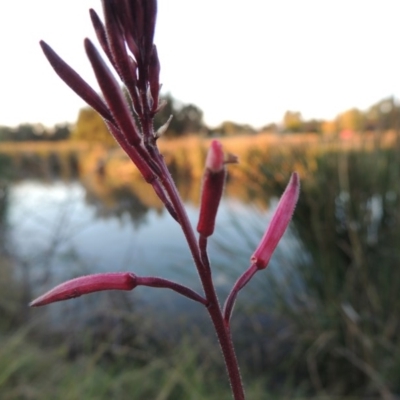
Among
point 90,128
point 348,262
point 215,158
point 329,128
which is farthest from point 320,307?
point 90,128

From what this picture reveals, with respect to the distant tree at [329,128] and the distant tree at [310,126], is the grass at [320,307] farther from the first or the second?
the distant tree at [310,126]

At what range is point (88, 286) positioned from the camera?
12.8 inches

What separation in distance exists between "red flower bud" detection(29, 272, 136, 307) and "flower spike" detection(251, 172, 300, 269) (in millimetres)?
90

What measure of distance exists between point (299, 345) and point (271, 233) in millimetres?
2901

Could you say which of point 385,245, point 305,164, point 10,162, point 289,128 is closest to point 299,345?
point 385,245

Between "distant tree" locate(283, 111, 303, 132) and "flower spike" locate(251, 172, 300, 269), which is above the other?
"distant tree" locate(283, 111, 303, 132)

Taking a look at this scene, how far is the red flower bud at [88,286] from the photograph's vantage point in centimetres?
32

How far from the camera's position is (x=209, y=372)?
10.2ft

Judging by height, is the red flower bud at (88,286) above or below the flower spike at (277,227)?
below

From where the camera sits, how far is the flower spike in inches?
13.9

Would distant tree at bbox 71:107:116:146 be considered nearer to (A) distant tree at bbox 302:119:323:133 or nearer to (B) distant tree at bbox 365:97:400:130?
(A) distant tree at bbox 302:119:323:133

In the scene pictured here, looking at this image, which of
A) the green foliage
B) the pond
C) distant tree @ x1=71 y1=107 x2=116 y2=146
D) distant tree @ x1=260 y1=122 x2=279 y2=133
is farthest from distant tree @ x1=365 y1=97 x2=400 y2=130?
distant tree @ x1=71 y1=107 x2=116 y2=146

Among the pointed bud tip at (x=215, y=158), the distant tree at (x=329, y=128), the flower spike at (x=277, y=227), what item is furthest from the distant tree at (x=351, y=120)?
the pointed bud tip at (x=215, y=158)

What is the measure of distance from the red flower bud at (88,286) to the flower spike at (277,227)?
0.09 m
